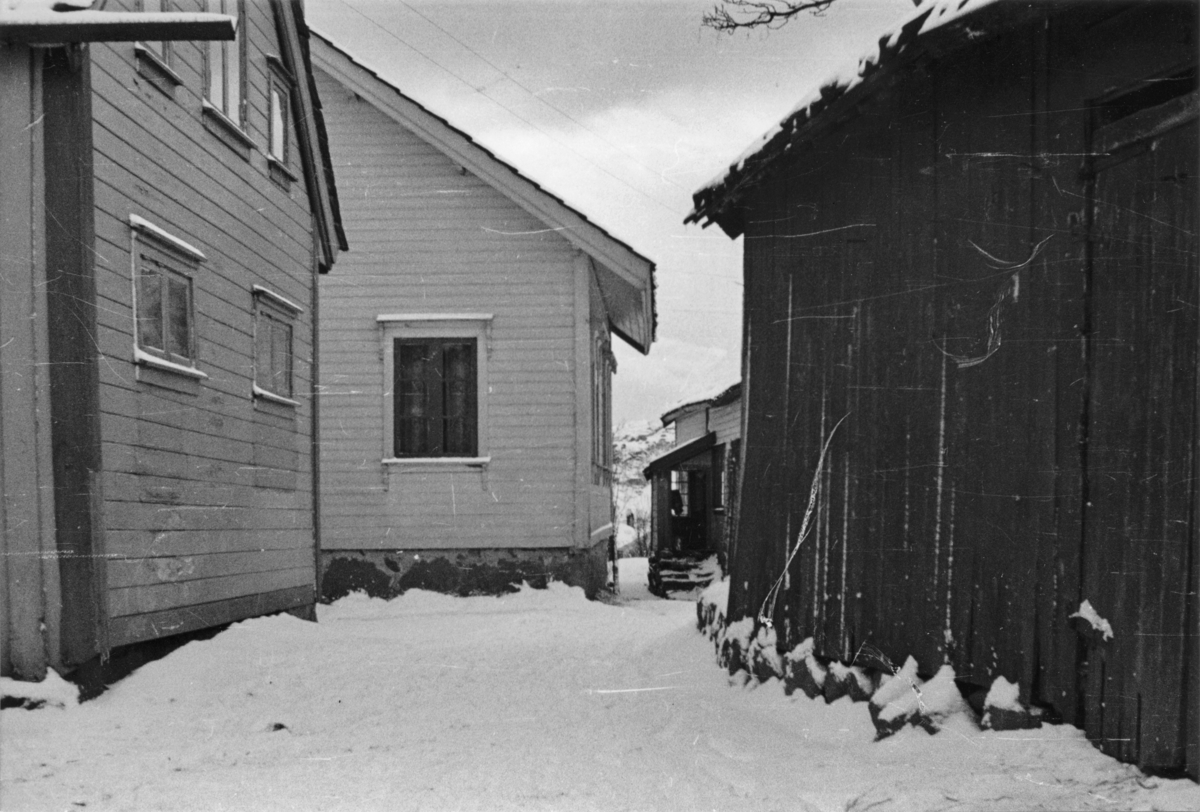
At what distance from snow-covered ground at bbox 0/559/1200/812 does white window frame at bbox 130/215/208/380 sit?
7.07 ft

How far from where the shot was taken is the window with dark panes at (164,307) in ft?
25.3

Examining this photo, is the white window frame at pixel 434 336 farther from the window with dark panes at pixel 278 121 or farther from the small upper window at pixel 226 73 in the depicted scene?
the small upper window at pixel 226 73

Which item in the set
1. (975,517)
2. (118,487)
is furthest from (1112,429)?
(118,487)

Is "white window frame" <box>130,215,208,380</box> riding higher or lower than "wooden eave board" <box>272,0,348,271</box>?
lower

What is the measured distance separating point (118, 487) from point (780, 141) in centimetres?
493

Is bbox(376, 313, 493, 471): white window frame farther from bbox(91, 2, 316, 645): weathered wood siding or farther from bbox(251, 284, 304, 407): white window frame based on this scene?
bbox(251, 284, 304, 407): white window frame

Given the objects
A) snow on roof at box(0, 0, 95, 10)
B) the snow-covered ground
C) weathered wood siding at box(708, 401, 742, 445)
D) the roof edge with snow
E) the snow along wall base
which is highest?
snow on roof at box(0, 0, 95, 10)

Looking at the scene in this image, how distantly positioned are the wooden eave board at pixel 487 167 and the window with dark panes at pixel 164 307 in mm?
6375

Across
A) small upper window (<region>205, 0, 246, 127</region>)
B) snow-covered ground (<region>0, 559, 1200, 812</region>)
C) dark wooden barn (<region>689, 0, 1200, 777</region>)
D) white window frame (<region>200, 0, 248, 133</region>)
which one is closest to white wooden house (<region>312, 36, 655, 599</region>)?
white window frame (<region>200, 0, 248, 133</region>)

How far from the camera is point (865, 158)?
652 centimetres

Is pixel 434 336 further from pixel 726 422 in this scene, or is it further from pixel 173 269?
pixel 726 422

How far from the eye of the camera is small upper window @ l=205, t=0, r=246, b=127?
29.9 feet

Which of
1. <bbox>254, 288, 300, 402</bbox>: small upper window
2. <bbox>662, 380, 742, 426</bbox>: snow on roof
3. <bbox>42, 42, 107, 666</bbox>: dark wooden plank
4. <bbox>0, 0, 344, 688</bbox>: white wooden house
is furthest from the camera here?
<bbox>662, 380, 742, 426</bbox>: snow on roof

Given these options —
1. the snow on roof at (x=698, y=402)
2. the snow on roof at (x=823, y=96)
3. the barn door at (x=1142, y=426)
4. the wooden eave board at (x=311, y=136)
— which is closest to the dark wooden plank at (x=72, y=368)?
the snow on roof at (x=823, y=96)
